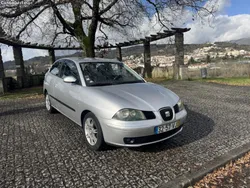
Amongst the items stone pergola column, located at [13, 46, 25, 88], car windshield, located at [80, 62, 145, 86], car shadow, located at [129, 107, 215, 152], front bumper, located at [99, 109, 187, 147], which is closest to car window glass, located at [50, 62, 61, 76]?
car windshield, located at [80, 62, 145, 86]

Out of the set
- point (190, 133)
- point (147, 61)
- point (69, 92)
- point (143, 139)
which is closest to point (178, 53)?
point (147, 61)

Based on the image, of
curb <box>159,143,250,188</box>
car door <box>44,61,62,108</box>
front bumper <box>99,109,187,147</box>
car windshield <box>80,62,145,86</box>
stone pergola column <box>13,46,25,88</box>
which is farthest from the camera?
stone pergola column <box>13,46,25,88</box>

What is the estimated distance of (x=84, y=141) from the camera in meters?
3.84

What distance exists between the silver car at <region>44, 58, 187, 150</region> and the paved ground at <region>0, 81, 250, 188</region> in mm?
319

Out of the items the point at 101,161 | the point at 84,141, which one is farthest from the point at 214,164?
the point at 84,141

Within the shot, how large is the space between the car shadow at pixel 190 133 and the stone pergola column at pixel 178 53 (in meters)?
10.3

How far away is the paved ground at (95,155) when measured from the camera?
2658 mm

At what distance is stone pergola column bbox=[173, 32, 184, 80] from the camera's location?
15.0 metres

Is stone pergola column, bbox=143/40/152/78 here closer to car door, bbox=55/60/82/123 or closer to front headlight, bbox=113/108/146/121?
car door, bbox=55/60/82/123

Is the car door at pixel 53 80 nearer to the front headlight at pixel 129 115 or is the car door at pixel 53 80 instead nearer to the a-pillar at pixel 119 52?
the front headlight at pixel 129 115

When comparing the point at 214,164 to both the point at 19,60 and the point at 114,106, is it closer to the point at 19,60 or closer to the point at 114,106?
the point at 114,106

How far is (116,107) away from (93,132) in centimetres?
75

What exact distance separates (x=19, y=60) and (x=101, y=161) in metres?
17.0

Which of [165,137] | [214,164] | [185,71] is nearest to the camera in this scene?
[214,164]
